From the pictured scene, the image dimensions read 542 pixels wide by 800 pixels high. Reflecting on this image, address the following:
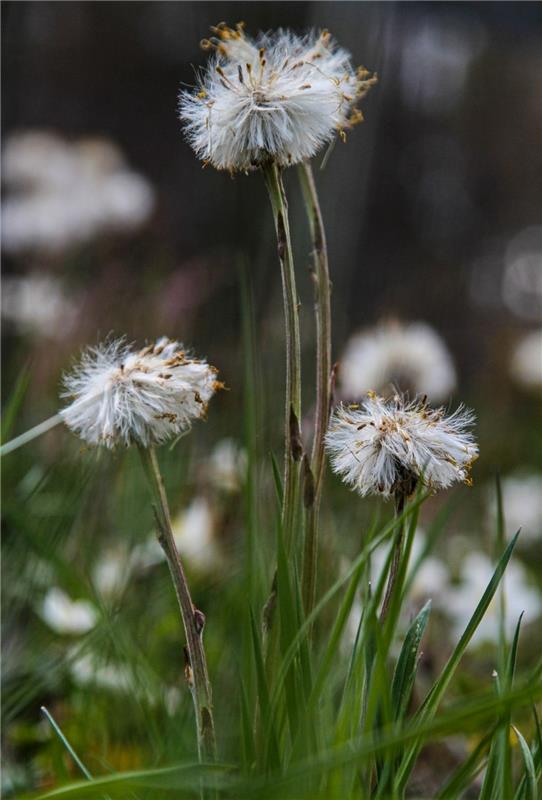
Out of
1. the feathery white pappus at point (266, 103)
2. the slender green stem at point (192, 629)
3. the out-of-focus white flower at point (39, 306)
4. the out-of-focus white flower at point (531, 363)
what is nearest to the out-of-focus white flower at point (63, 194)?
the out-of-focus white flower at point (39, 306)

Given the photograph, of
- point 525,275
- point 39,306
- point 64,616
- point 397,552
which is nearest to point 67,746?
point 397,552

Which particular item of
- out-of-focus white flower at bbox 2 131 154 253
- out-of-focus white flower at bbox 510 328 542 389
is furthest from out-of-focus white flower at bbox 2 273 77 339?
out-of-focus white flower at bbox 510 328 542 389

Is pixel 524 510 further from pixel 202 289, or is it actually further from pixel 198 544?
pixel 198 544

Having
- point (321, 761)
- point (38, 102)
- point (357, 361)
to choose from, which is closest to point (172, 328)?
point (357, 361)

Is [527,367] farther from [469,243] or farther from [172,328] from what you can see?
[469,243]

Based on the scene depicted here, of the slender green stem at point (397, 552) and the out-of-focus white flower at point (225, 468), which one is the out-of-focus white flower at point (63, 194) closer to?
the out-of-focus white flower at point (225, 468)

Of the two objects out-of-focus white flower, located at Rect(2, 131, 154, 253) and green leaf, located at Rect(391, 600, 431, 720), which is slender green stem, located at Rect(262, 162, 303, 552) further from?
out-of-focus white flower, located at Rect(2, 131, 154, 253)

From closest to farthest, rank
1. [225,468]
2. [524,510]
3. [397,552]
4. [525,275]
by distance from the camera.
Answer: [397,552], [225,468], [524,510], [525,275]
